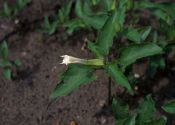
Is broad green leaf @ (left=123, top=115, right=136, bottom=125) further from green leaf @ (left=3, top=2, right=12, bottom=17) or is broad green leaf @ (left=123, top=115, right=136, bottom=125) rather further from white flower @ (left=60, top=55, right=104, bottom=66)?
green leaf @ (left=3, top=2, right=12, bottom=17)

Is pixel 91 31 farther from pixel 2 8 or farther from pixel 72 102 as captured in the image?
pixel 2 8

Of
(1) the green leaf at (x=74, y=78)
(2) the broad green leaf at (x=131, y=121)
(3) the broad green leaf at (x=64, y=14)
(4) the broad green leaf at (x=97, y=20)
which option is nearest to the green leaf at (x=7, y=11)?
(3) the broad green leaf at (x=64, y=14)

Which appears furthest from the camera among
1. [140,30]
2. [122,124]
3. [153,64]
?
[153,64]

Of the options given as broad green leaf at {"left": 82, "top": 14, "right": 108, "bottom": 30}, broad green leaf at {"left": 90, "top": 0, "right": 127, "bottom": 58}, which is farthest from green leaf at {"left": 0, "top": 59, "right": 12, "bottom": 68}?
broad green leaf at {"left": 90, "top": 0, "right": 127, "bottom": 58}

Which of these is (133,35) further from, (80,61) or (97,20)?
(80,61)

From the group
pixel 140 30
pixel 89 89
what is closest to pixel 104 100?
pixel 89 89

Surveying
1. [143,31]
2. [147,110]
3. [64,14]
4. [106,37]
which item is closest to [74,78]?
[106,37]

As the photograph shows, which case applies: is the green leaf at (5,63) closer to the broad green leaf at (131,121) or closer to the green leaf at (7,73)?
the green leaf at (7,73)
